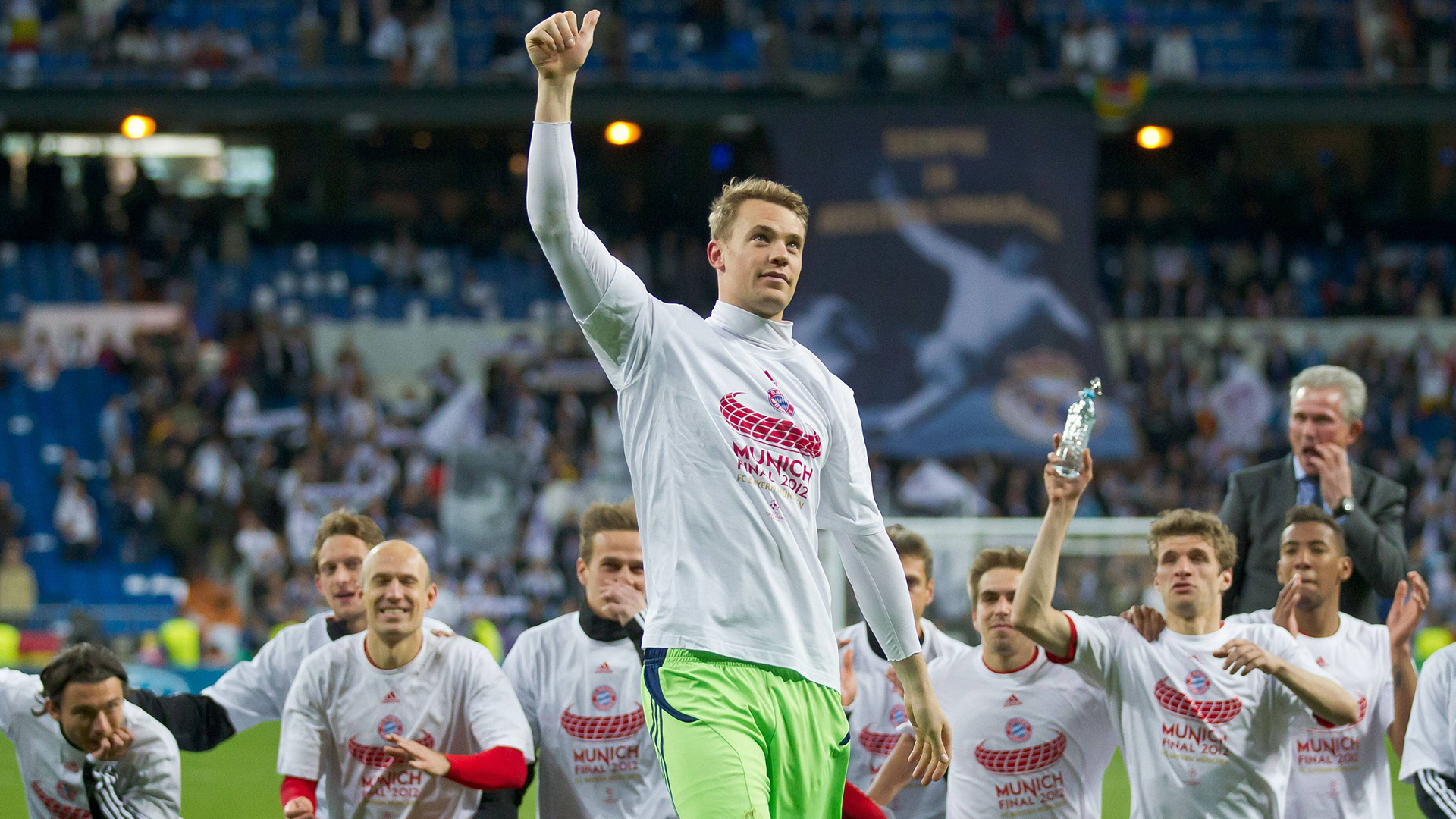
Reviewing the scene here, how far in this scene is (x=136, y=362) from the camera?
64.9ft

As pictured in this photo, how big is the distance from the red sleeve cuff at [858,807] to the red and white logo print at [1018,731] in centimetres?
178

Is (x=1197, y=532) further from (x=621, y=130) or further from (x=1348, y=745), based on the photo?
(x=621, y=130)

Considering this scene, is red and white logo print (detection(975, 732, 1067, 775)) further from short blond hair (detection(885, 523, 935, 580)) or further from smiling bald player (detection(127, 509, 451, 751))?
smiling bald player (detection(127, 509, 451, 751))

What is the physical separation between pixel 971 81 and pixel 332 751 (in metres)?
16.9

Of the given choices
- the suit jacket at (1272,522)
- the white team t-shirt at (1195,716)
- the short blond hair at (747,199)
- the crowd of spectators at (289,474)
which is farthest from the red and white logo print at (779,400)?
the crowd of spectators at (289,474)

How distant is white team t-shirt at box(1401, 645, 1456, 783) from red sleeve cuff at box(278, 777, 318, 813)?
3.41 m

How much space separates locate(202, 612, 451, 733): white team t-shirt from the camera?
5.73 metres

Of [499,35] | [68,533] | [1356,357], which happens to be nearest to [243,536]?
[68,533]

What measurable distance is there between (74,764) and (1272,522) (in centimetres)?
439

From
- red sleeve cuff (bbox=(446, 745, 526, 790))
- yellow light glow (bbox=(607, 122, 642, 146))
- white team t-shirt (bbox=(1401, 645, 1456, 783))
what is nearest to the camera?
→ red sleeve cuff (bbox=(446, 745, 526, 790))

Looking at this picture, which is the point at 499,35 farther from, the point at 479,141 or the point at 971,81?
the point at 971,81

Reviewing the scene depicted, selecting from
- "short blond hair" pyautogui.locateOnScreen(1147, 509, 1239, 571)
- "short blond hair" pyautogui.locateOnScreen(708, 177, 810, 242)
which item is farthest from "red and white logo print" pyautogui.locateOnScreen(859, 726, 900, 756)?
"short blond hair" pyautogui.locateOnScreen(708, 177, 810, 242)

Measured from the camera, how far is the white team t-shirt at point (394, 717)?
529 cm

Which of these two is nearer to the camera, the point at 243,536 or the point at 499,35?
the point at 243,536
